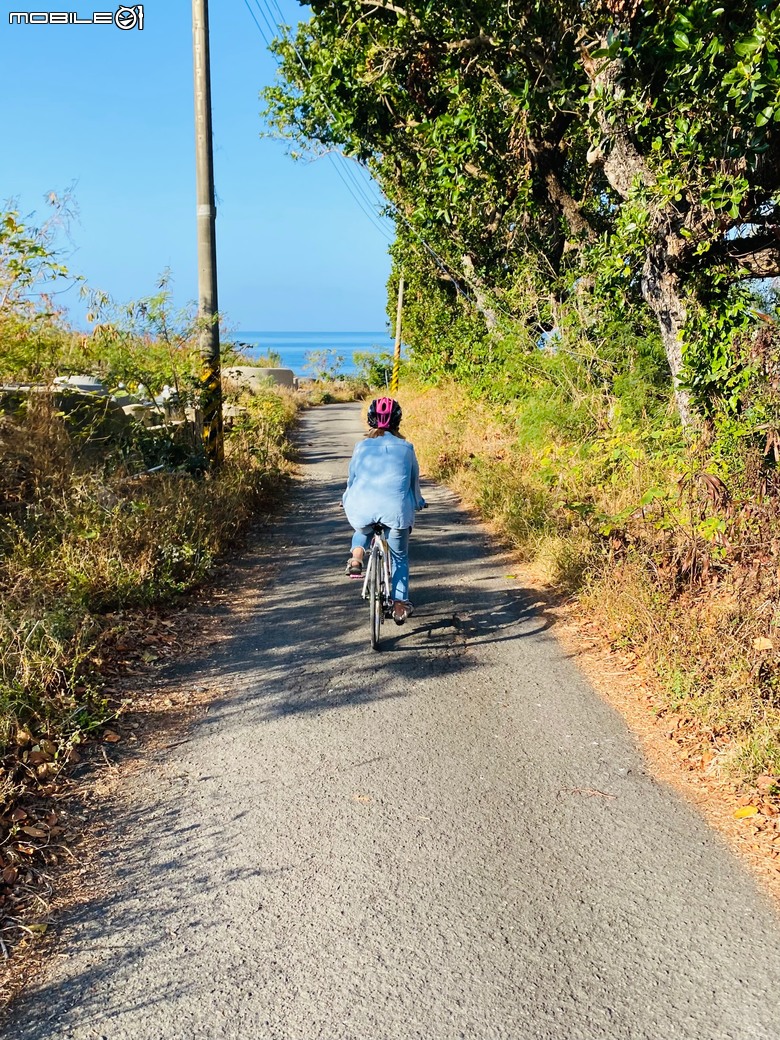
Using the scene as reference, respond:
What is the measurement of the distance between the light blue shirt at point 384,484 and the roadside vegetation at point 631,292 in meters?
1.66

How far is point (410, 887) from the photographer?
11.0 ft

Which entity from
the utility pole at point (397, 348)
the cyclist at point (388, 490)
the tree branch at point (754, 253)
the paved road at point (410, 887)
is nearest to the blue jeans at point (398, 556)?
the cyclist at point (388, 490)

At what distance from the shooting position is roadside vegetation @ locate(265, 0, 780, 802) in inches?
206

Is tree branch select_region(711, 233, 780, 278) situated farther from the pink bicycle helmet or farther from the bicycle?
Result: the bicycle

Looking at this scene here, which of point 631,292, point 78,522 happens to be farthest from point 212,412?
point 631,292

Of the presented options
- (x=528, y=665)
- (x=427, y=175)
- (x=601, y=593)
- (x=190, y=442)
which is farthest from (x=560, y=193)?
(x=528, y=665)

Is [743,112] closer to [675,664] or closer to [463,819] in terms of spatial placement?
[675,664]

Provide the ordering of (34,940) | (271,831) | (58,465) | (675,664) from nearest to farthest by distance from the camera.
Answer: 1. (34,940)
2. (271,831)
3. (675,664)
4. (58,465)

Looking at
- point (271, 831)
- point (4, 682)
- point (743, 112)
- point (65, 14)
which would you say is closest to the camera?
point (271, 831)

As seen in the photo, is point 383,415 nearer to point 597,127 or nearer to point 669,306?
point 669,306

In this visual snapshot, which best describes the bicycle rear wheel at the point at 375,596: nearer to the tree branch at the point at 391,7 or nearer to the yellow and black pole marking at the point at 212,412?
the yellow and black pole marking at the point at 212,412

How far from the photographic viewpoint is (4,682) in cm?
450

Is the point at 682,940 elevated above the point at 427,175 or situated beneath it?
situated beneath

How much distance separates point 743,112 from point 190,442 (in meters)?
7.10
